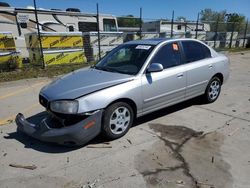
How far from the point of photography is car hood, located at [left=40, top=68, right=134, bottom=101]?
3791mm

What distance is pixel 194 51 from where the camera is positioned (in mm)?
5426

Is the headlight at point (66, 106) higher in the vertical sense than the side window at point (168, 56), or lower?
lower

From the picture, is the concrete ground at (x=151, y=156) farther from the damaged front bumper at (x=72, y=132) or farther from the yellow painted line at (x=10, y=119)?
the damaged front bumper at (x=72, y=132)

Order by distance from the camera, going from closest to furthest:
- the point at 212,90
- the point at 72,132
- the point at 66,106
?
the point at 72,132 < the point at 66,106 < the point at 212,90

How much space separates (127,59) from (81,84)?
122 cm

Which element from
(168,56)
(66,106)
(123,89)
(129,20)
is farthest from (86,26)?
(66,106)

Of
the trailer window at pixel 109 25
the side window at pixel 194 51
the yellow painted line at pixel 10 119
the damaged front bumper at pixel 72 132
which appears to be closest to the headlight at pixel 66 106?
the damaged front bumper at pixel 72 132

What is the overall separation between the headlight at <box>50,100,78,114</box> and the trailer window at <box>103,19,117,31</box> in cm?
1185

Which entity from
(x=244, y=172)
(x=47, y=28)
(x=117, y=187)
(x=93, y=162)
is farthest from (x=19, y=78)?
(x=244, y=172)

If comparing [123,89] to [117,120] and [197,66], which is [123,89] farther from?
[197,66]

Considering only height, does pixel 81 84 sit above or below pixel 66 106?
above

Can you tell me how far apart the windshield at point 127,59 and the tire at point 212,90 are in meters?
1.94

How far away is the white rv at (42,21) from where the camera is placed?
11.4m

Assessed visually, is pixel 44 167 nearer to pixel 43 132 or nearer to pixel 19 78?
pixel 43 132
